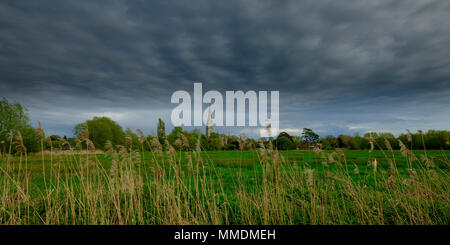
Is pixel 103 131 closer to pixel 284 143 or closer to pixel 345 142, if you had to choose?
pixel 345 142

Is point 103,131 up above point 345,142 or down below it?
above

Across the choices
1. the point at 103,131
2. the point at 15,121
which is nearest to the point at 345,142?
the point at 15,121

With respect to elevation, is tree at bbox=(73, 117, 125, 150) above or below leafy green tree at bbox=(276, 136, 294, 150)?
above

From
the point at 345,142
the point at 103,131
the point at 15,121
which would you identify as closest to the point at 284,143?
the point at 345,142

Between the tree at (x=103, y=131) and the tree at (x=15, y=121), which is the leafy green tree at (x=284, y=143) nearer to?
the tree at (x=15, y=121)

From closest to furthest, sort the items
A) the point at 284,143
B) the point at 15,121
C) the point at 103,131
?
1. the point at 284,143
2. the point at 15,121
3. the point at 103,131

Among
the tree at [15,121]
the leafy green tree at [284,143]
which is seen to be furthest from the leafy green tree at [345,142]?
the tree at [15,121]

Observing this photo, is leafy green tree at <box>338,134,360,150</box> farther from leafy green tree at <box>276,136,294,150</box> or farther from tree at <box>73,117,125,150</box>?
tree at <box>73,117,125,150</box>

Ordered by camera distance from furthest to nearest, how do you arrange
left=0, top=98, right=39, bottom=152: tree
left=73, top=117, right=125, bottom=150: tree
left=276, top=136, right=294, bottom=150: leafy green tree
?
left=73, top=117, right=125, bottom=150: tree < left=0, top=98, right=39, bottom=152: tree < left=276, top=136, right=294, bottom=150: leafy green tree

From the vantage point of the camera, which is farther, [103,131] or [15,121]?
[103,131]

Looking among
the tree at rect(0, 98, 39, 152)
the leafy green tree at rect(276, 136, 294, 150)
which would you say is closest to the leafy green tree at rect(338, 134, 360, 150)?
the leafy green tree at rect(276, 136, 294, 150)

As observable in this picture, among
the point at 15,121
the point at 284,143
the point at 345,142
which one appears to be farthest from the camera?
the point at 15,121
